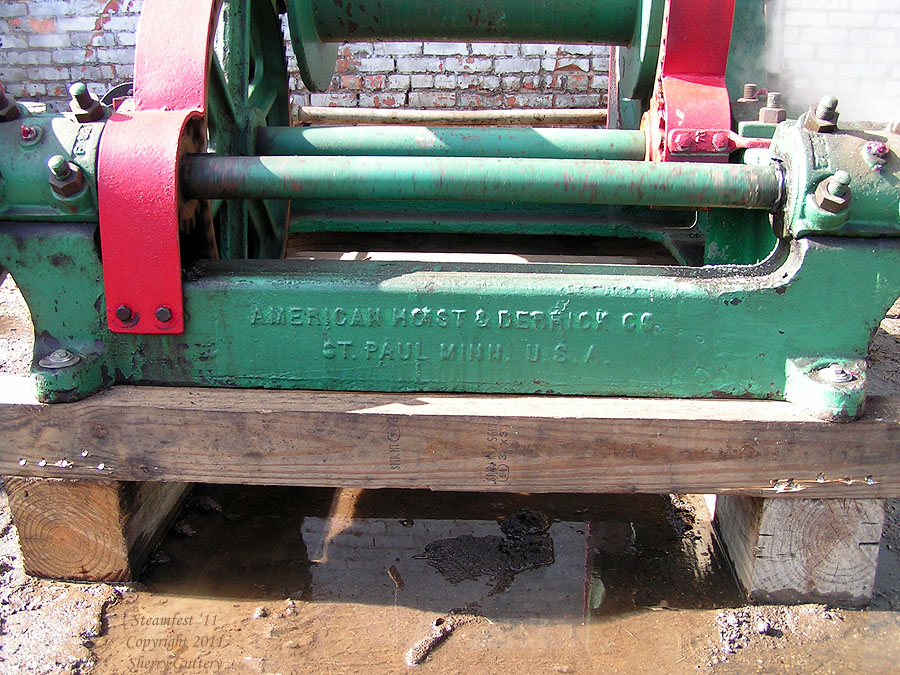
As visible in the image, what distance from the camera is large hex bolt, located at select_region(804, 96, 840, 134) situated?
1.64m

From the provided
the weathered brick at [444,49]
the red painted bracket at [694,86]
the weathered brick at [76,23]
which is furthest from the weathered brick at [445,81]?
the red painted bracket at [694,86]

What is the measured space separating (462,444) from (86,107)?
111 centimetres

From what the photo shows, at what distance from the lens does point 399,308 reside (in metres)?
1.71

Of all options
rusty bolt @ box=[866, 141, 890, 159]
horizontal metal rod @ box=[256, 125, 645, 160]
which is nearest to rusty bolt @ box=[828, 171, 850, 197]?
rusty bolt @ box=[866, 141, 890, 159]

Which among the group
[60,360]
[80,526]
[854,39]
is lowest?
[80,526]

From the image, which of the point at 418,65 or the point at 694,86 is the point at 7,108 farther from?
the point at 418,65

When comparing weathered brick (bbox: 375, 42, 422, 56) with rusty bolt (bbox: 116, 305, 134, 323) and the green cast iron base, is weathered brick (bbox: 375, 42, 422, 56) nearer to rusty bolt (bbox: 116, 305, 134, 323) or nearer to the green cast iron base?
the green cast iron base

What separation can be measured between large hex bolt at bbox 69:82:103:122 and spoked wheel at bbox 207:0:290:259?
358 millimetres

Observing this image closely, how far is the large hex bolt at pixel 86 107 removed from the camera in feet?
5.52

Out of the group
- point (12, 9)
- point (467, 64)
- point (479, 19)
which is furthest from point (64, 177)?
point (12, 9)

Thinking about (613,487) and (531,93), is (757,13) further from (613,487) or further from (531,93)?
(531,93)

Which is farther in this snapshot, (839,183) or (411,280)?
(411,280)

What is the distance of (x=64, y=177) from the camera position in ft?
5.24

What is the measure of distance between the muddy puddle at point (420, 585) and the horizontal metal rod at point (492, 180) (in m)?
0.94
